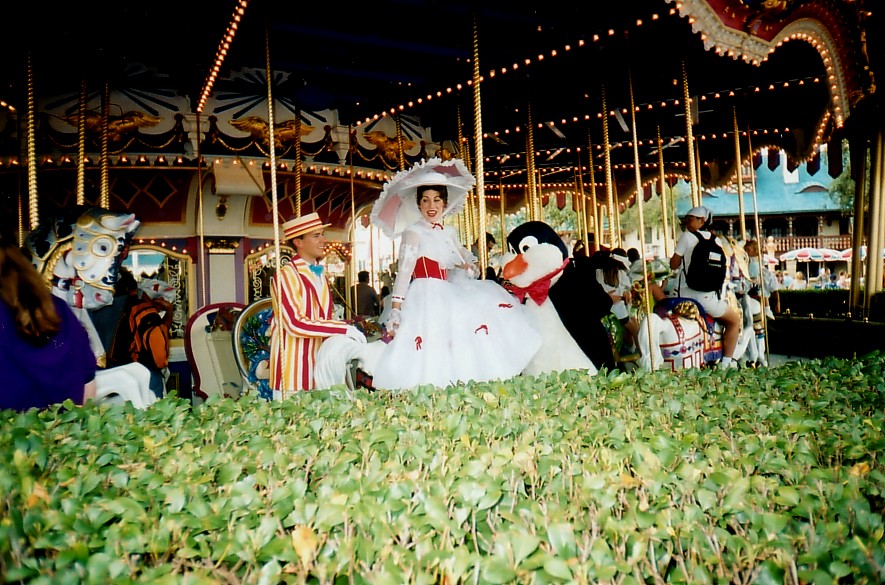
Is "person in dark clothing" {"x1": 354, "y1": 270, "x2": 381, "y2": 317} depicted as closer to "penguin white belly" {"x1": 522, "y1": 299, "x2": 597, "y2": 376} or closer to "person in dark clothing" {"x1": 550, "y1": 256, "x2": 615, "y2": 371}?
"person in dark clothing" {"x1": 550, "y1": 256, "x2": 615, "y2": 371}

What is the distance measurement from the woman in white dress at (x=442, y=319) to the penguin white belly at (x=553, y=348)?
103mm

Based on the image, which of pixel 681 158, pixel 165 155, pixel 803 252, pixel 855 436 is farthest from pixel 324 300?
pixel 803 252

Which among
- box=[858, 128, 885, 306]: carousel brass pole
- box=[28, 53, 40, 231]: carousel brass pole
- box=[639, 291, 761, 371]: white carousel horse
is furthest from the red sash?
box=[858, 128, 885, 306]: carousel brass pole

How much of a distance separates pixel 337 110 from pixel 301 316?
223 inches

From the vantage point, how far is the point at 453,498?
1450mm

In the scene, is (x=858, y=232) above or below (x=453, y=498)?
above

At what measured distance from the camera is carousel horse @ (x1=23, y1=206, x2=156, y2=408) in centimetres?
423

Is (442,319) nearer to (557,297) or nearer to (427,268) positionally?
(427,268)

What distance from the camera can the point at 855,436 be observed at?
191cm

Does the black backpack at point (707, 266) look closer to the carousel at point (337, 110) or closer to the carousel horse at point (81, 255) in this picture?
the carousel at point (337, 110)

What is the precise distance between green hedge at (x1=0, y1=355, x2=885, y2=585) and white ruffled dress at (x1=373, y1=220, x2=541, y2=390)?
1.68m

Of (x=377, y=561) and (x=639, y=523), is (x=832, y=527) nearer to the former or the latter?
(x=639, y=523)

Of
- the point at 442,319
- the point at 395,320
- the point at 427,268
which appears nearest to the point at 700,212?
the point at 427,268

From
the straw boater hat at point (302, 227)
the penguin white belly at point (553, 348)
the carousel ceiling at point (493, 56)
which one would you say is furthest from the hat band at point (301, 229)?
the penguin white belly at point (553, 348)
